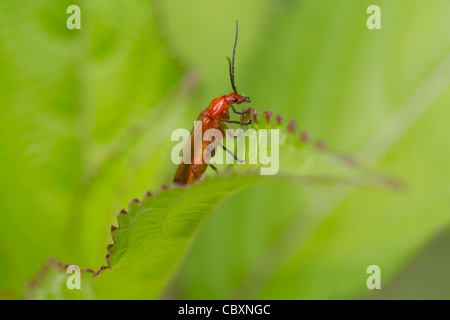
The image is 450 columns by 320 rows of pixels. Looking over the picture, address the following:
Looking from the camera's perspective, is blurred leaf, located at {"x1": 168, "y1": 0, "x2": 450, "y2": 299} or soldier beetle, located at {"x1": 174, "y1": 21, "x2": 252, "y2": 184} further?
blurred leaf, located at {"x1": 168, "y1": 0, "x2": 450, "y2": 299}

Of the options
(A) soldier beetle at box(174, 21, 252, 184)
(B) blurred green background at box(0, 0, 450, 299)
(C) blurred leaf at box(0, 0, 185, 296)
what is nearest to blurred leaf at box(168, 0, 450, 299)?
(B) blurred green background at box(0, 0, 450, 299)

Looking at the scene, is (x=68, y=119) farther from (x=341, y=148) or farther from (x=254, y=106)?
(x=341, y=148)

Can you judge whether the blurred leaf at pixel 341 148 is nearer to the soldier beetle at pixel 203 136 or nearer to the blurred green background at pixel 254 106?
the blurred green background at pixel 254 106

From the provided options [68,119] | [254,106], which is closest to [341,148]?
[254,106]

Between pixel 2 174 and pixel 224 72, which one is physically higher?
pixel 224 72

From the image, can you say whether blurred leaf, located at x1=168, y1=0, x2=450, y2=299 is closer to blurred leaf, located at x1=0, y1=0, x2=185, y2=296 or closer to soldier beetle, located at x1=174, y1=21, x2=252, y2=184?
soldier beetle, located at x1=174, y1=21, x2=252, y2=184

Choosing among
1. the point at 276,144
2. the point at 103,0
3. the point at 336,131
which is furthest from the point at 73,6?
the point at 336,131

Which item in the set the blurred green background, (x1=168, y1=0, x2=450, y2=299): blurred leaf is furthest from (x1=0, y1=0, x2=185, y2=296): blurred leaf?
(x1=168, y1=0, x2=450, y2=299): blurred leaf
